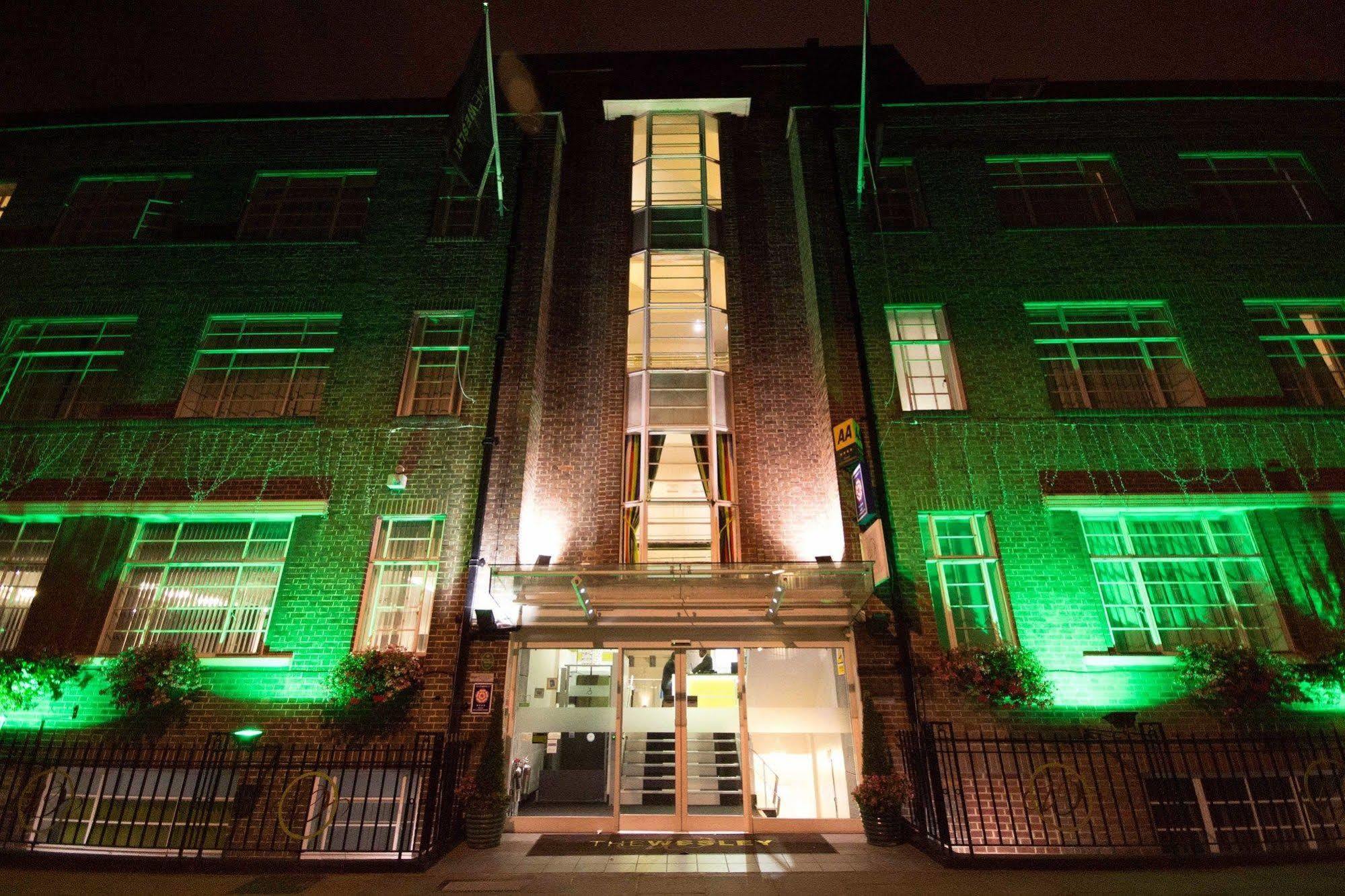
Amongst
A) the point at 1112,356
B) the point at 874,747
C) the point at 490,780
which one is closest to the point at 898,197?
the point at 1112,356

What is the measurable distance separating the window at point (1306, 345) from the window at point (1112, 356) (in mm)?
1638

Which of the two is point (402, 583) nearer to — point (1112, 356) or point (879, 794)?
point (879, 794)

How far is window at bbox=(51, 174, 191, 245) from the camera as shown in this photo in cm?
1309

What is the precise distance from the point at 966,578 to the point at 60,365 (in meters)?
16.9

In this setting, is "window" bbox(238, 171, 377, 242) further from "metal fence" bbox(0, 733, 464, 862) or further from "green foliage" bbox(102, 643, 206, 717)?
"metal fence" bbox(0, 733, 464, 862)

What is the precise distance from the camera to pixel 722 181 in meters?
13.9

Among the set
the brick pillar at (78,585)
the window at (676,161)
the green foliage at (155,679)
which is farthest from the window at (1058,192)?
the brick pillar at (78,585)

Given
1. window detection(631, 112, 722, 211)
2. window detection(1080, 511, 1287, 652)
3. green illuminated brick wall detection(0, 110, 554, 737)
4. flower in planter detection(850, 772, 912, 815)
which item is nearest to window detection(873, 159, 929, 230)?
window detection(631, 112, 722, 211)

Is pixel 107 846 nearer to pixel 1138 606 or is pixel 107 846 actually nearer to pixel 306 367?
pixel 306 367

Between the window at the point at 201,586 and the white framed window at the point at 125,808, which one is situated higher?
the window at the point at 201,586

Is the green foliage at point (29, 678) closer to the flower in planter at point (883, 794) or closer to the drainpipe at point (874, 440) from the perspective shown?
the flower in planter at point (883, 794)

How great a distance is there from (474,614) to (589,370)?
509 cm

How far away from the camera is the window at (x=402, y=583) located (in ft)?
31.8

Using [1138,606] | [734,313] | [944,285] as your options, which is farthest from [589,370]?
[1138,606]
